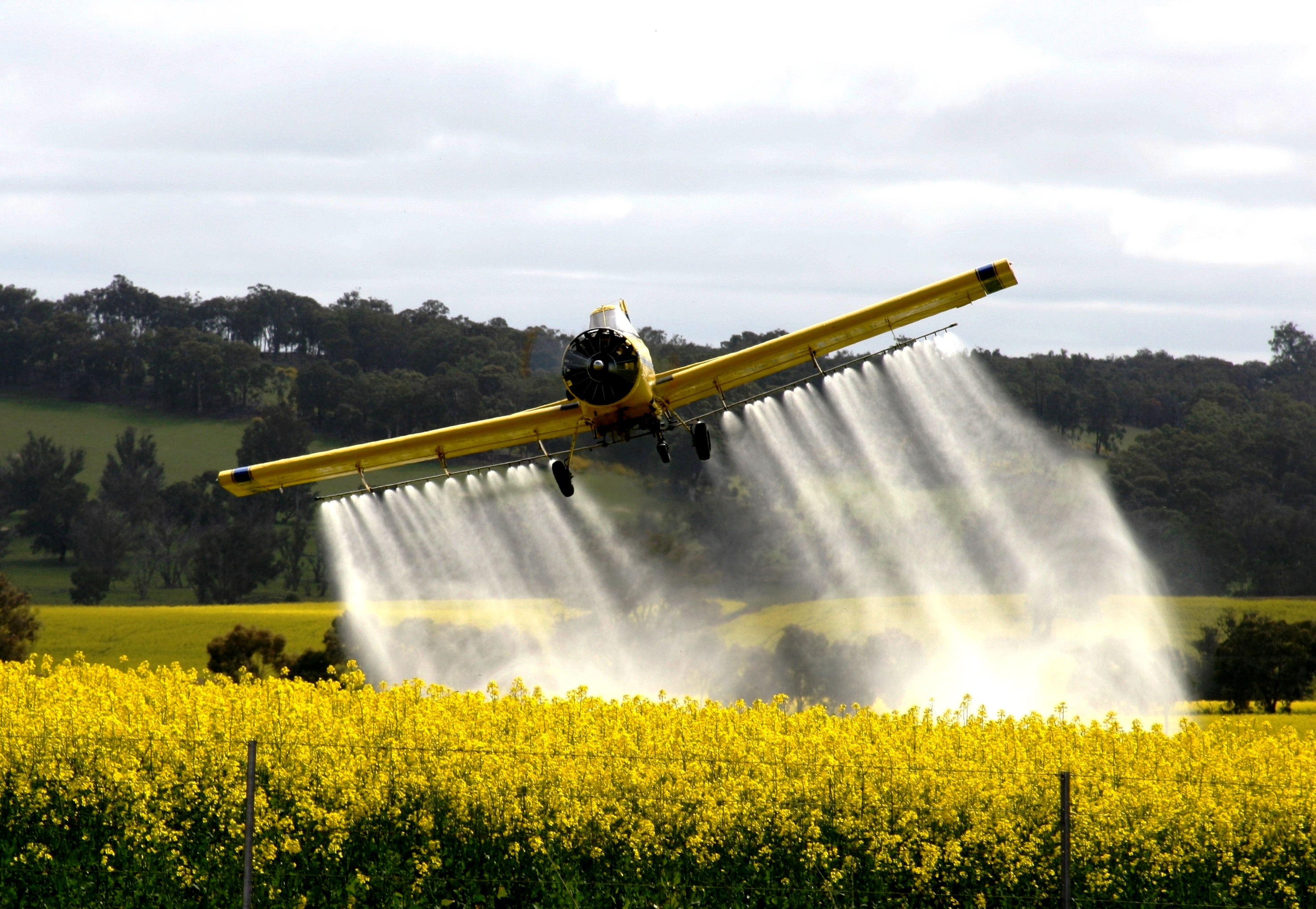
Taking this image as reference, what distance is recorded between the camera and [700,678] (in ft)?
164

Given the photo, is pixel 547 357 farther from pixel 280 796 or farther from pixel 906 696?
pixel 280 796

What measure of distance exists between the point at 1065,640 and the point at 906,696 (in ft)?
24.2

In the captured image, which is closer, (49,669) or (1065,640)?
(49,669)

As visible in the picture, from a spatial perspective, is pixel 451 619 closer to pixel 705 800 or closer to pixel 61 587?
pixel 705 800

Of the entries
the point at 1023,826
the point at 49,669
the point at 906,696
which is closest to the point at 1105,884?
the point at 1023,826

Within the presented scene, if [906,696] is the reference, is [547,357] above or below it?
above

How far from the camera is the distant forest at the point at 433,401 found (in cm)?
9544

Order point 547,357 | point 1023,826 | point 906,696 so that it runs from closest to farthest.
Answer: point 1023,826 → point 906,696 → point 547,357

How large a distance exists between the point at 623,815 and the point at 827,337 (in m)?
13.5

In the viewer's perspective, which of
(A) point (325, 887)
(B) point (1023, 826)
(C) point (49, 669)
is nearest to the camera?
(A) point (325, 887)

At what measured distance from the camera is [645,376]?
2673 centimetres

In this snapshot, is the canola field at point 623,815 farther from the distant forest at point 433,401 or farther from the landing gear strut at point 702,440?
the distant forest at point 433,401

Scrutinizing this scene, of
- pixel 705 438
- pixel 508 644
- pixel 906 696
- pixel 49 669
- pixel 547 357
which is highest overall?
pixel 547 357

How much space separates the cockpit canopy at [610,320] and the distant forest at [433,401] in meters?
13.4
